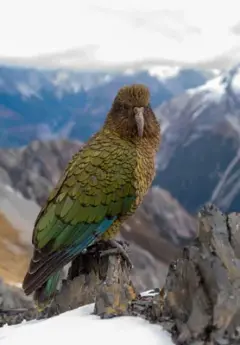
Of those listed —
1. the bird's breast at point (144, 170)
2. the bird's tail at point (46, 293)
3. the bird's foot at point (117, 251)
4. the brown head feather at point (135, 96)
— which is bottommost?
the bird's tail at point (46, 293)

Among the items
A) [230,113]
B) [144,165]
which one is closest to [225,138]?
[230,113]

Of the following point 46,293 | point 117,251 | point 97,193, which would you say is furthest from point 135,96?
point 46,293

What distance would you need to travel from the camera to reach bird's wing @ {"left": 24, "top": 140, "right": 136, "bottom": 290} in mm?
2625

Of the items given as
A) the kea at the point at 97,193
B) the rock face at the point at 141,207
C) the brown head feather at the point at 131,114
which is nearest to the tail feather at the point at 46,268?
the kea at the point at 97,193

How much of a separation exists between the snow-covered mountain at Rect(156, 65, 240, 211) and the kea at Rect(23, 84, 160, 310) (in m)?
6.25

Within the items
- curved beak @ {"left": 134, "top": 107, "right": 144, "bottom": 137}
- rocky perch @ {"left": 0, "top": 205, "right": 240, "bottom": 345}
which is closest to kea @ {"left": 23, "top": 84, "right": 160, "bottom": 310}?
curved beak @ {"left": 134, "top": 107, "right": 144, "bottom": 137}

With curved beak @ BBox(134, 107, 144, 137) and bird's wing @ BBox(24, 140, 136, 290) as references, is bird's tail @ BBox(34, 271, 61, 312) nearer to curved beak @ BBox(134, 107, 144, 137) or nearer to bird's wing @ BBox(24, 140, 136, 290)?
bird's wing @ BBox(24, 140, 136, 290)

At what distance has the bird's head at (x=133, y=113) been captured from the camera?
2803mm

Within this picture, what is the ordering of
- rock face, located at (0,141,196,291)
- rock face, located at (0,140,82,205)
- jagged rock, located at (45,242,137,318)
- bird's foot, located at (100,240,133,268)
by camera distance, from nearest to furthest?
1. jagged rock, located at (45,242,137,318)
2. bird's foot, located at (100,240,133,268)
3. rock face, located at (0,141,196,291)
4. rock face, located at (0,140,82,205)

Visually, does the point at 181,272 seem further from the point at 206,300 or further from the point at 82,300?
the point at 82,300

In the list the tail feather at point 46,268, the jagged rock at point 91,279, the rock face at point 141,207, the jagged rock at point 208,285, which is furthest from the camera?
the rock face at point 141,207

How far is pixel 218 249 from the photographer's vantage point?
1969 mm

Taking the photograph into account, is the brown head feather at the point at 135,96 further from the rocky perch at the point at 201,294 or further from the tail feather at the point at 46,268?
the rocky perch at the point at 201,294

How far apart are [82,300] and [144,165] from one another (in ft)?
2.26
